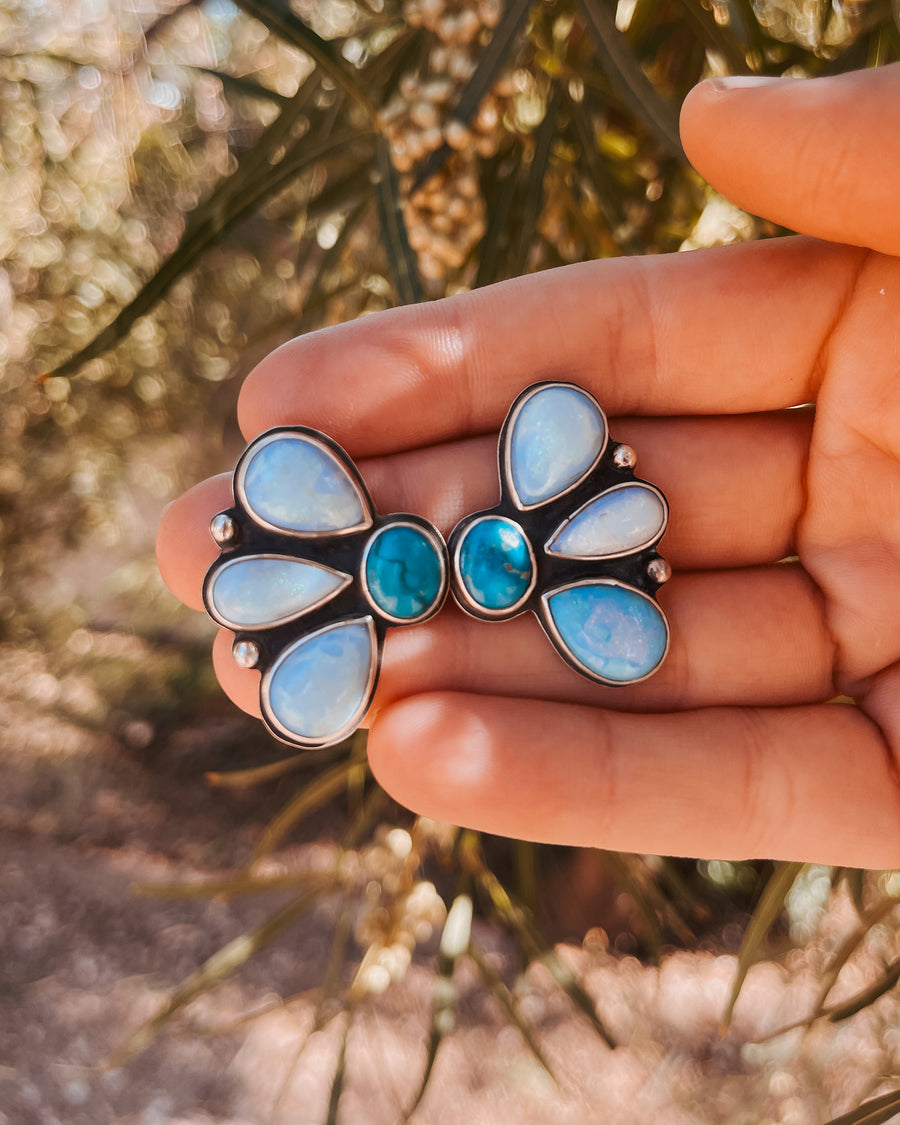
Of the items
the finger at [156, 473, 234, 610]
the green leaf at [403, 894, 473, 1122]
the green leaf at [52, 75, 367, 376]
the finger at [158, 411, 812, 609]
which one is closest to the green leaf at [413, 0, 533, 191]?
the green leaf at [52, 75, 367, 376]

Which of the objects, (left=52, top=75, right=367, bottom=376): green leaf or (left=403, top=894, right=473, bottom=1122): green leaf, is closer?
(left=52, top=75, right=367, bottom=376): green leaf

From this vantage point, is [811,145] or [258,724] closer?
[811,145]

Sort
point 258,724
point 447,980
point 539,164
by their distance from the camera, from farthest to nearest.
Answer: point 258,724 → point 447,980 → point 539,164

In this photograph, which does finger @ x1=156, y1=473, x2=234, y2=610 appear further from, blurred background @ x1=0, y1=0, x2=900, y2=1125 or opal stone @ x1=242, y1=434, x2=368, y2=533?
blurred background @ x1=0, y1=0, x2=900, y2=1125

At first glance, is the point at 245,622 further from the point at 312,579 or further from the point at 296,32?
the point at 296,32

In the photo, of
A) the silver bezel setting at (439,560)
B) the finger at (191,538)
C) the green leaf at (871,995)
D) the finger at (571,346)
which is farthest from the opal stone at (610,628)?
the green leaf at (871,995)

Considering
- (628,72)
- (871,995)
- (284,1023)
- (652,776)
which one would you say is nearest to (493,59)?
(628,72)

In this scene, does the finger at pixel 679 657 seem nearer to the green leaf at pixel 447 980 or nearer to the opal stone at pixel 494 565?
the opal stone at pixel 494 565

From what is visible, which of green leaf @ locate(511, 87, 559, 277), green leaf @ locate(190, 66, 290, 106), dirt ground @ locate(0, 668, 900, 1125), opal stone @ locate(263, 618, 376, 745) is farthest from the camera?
dirt ground @ locate(0, 668, 900, 1125)
